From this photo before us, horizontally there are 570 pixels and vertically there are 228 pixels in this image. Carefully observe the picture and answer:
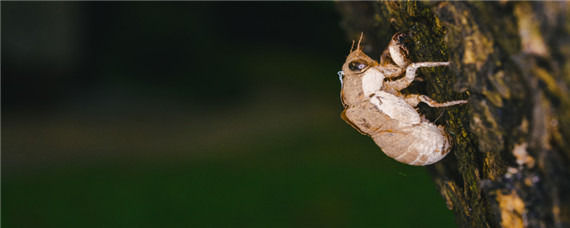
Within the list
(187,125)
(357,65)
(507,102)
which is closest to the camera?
(507,102)

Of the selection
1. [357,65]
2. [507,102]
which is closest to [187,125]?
[357,65]

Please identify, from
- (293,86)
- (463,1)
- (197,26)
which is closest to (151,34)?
(197,26)

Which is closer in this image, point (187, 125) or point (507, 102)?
point (507, 102)

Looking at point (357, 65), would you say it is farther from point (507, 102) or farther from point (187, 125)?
point (187, 125)

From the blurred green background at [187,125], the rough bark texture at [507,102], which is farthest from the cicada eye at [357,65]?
the blurred green background at [187,125]

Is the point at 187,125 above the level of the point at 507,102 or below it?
below

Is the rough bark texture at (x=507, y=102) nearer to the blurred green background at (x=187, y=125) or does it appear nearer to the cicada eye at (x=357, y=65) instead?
the cicada eye at (x=357, y=65)

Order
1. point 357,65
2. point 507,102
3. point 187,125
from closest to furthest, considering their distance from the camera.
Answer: point 507,102 → point 357,65 → point 187,125
